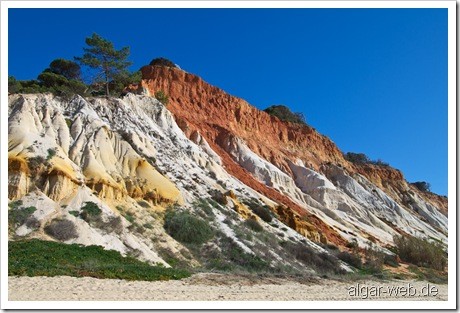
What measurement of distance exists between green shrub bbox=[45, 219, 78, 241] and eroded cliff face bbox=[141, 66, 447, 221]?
20.9 metres

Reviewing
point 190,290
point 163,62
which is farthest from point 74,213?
point 163,62

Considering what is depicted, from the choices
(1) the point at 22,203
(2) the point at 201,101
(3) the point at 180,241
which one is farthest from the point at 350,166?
(1) the point at 22,203

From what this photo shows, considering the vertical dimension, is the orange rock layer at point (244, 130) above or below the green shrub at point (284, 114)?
below

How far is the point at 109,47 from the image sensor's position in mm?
38281

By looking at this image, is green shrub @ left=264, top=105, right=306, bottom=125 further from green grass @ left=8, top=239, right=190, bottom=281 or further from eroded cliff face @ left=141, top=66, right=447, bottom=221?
green grass @ left=8, top=239, right=190, bottom=281

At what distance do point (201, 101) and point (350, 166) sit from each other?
24.2 metres

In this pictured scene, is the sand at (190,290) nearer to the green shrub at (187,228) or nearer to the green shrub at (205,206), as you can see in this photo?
the green shrub at (187,228)

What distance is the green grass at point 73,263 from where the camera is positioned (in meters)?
14.4

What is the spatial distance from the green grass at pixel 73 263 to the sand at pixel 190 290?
54 cm

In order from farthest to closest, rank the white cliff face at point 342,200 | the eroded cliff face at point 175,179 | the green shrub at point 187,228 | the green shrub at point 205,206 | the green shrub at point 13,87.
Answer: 1. the white cliff face at point 342,200
2. the green shrub at point 13,87
3. the green shrub at point 205,206
4. the green shrub at point 187,228
5. the eroded cliff face at point 175,179

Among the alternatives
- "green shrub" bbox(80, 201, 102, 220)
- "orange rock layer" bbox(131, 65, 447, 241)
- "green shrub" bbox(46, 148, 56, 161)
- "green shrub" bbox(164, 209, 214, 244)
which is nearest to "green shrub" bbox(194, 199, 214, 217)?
"green shrub" bbox(164, 209, 214, 244)

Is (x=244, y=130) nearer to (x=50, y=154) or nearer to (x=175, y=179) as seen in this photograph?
(x=175, y=179)

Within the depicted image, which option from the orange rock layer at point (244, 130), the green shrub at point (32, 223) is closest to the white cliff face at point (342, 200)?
the orange rock layer at point (244, 130)

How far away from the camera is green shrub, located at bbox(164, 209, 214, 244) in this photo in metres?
23.3
